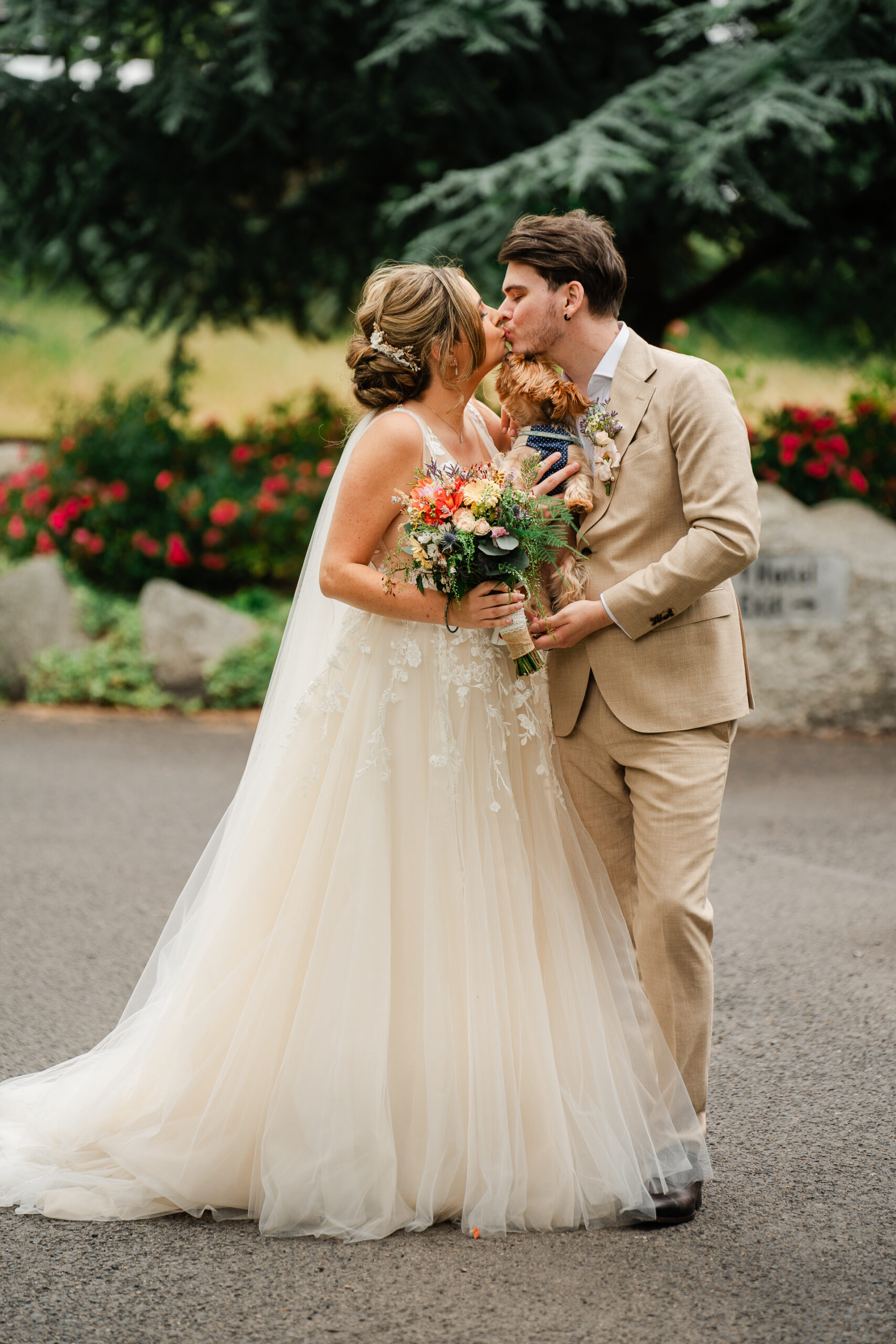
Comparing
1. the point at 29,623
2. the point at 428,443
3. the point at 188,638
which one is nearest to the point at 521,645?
the point at 428,443

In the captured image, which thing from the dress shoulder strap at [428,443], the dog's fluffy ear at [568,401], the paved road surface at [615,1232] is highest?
the dog's fluffy ear at [568,401]

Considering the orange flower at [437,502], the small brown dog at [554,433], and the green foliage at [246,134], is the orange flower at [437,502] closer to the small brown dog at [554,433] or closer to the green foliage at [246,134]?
the small brown dog at [554,433]

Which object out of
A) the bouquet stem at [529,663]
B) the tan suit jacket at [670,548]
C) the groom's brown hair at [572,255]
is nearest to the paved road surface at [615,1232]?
the tan suit jacket at [670,548]

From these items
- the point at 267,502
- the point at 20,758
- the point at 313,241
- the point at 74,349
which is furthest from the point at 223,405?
the point at 20,758

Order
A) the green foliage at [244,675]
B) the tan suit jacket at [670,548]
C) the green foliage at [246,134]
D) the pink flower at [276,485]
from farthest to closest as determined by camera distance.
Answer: the pink flower at [276,485] → the green foliage at [244,675] → the green foliage at [246,134] → the tan suit jacket at [670,548]

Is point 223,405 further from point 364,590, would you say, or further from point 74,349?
point 364,590

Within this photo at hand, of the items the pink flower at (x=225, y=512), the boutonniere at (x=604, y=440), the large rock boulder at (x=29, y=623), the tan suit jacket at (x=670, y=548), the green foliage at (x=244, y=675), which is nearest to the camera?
the tan suit jacket at (x=670, y=548)

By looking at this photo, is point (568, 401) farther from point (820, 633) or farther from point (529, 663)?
point (820, 633)

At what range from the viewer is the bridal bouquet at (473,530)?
279cm

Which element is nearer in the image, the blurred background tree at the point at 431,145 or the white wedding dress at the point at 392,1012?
the white wedding dress at the point at 392,1012

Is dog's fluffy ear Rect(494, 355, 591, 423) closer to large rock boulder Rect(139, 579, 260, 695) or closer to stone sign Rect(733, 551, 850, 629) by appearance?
stone sign Rect(733, 551, 850, 629)

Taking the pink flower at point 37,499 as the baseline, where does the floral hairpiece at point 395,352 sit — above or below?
above

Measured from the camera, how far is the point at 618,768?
319 centimetres

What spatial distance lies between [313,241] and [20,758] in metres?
5.85
